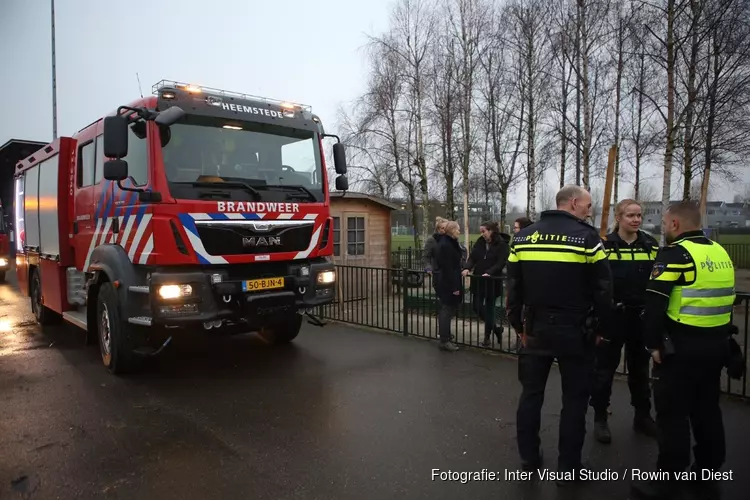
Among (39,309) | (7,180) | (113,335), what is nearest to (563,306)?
(113,335)

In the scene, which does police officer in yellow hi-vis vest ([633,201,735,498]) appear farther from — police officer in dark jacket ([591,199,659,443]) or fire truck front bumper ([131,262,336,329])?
fire truck front bumper ([131,262,336,329])

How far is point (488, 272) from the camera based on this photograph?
7.08 meters

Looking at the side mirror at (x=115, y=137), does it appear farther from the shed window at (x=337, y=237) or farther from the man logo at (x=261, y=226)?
the shed window at (x=337, y=237)

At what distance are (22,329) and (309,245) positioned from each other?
6.19 m

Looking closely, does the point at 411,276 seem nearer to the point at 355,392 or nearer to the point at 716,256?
the point at 355,392

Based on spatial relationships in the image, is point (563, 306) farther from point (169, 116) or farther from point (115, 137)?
point (115, 137)

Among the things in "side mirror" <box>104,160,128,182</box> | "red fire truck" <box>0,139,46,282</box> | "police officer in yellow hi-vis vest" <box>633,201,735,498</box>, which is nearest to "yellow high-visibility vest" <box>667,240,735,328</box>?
"police officer in yellow hi-vis vest" <box>633,201,735,498</box>

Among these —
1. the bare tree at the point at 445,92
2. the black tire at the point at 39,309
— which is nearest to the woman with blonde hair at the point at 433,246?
the black tire at the point at 39,309

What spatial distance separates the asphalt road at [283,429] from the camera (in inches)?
128

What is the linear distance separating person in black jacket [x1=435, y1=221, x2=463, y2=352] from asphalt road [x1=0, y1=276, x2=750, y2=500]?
1.25 ft

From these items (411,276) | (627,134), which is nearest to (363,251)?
(411,276)

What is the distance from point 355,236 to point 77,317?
7794 mm

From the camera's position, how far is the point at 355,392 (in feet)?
16.8

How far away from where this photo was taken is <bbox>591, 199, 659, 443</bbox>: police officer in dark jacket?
385cm
